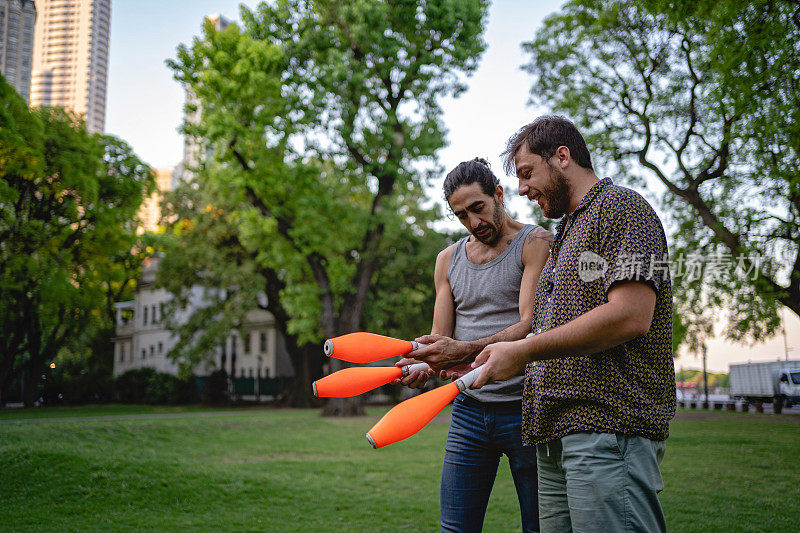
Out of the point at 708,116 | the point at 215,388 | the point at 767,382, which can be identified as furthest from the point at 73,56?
the point at 767,382

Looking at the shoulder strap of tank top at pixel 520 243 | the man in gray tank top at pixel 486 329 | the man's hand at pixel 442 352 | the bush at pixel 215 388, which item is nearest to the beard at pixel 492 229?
the man in gray tank top at pixel 486 329

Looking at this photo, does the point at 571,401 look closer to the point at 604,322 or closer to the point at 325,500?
the point at 604,322

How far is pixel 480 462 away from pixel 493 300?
2.56 ft

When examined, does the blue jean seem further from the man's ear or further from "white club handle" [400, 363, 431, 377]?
the man's ear

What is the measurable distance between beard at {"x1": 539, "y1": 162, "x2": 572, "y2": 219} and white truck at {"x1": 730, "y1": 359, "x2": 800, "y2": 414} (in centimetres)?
3482

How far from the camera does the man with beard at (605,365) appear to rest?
189cm

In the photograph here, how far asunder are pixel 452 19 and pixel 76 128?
18.9 m

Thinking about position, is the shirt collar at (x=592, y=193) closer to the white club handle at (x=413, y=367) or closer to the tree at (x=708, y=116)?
the white club handle at (x=413, y=367)

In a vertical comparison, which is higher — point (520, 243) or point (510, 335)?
point (520, 243)

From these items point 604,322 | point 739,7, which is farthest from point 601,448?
point 739,7

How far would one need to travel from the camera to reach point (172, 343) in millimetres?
47594

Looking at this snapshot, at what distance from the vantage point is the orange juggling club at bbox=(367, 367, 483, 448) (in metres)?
2.19

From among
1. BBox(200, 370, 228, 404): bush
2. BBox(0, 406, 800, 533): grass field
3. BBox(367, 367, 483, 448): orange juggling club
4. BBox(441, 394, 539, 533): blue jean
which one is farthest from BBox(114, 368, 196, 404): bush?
BBox(367, 367, 483, 448): orange juggling club

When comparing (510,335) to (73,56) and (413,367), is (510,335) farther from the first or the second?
(73,56)
